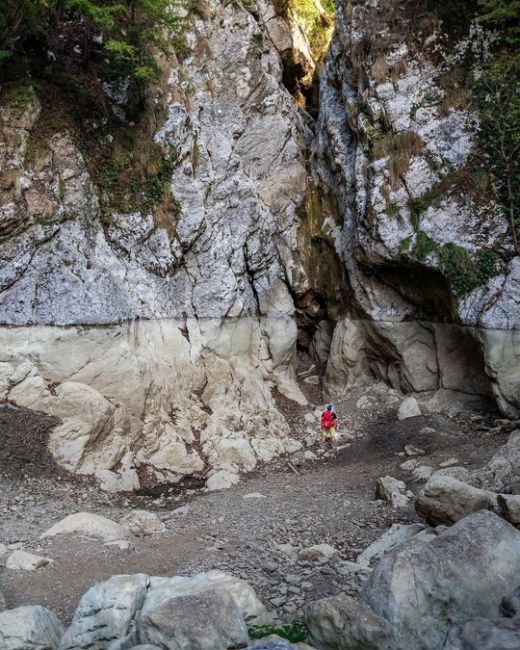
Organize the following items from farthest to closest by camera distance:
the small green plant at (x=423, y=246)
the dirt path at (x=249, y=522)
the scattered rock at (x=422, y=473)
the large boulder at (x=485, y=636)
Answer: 1. the small green plant at (x=423, y=246)
2. the scattered rock at (x=422, y=473)
3. the dirt path at (x=249, y=522)
4. the large boulder at (x=485, y=636)

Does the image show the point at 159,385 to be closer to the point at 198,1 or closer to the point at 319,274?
the point at 319,274

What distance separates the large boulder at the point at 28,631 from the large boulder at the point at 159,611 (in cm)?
19

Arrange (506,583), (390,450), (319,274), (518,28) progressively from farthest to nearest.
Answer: (319,274)
(518,28)
(390,450)
(506,583)

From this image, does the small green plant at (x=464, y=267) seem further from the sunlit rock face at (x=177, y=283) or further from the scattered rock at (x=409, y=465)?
the sunlit rock face at (x=177, y=283)

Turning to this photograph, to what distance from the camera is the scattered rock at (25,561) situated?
7802 mm

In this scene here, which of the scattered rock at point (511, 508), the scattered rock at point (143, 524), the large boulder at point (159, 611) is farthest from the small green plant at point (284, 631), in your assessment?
the scattered rock at point (143, 524)

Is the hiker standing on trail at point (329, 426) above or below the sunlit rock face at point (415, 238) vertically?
below

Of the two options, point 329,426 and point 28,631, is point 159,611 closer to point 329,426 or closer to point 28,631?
point 28,631

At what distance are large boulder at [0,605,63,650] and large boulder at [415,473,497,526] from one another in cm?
525

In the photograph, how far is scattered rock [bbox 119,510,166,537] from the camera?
31.1 ft

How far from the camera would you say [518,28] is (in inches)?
604

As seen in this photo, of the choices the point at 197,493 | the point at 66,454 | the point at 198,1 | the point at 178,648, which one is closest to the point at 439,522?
the point at 178,648

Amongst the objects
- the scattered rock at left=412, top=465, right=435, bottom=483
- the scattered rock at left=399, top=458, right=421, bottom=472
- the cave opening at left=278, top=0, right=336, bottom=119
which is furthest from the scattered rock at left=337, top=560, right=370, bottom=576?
the cave opening at left=278, top=0, right=336, bottom=119

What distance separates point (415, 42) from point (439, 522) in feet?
52.0
